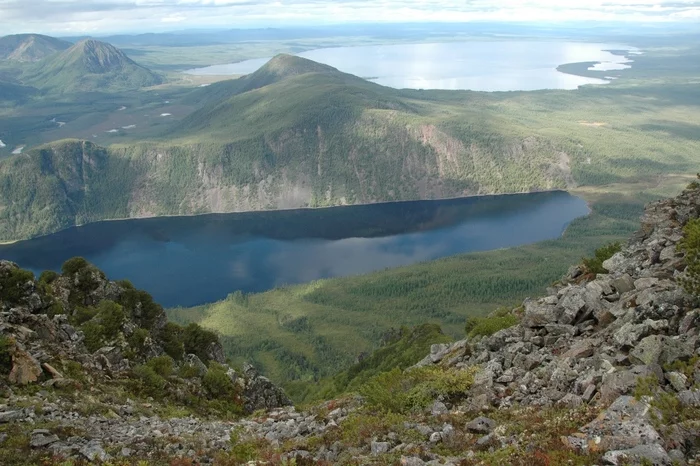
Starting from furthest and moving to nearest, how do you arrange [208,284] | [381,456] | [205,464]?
[208,284] → [205,464] → [381,456]

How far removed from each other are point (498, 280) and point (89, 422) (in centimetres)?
14085

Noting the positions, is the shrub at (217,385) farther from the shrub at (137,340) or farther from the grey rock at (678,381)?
the grey rock at (678,381)

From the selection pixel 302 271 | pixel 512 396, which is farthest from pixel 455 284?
pixel 512 396

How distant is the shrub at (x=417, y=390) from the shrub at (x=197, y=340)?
3130 centimetres

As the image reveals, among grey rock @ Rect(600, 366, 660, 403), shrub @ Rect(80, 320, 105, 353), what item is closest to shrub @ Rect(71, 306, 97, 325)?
shrub @ Rect(80, 320, 105, 353)

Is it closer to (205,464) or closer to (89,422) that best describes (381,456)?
(205,464)

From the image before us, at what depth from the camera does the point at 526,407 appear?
802 inches

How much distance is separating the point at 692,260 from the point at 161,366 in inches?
1284

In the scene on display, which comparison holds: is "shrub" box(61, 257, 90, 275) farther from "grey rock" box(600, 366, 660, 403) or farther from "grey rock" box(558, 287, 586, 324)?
"grey rock" box(600, 366, 660, 403)

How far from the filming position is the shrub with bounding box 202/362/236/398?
41.4m

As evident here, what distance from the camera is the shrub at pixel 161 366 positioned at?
3875cm

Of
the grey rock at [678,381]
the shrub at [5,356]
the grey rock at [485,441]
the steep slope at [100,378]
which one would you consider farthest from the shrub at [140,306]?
the grey rock at [678,381]

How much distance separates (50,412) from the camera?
23.8 meters

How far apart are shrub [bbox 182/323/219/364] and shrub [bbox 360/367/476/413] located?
3130 cm
